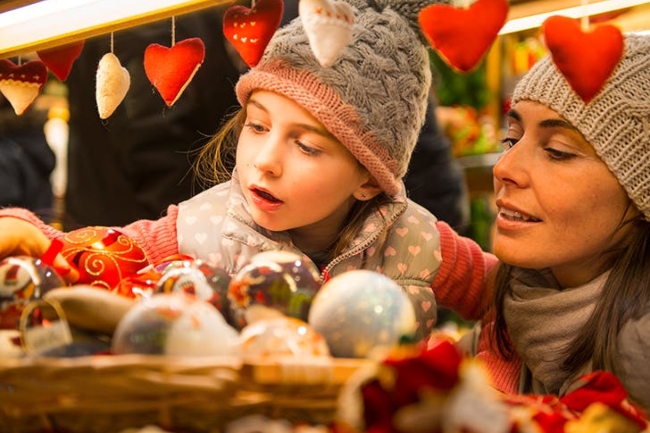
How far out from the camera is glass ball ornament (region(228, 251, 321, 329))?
1.02m

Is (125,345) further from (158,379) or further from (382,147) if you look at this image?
(382,147)

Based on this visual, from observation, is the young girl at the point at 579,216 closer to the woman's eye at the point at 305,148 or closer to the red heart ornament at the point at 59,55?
the woman's eye at the point at 305,148

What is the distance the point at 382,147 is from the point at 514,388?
0.53 meters

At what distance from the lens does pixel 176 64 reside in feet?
4.58

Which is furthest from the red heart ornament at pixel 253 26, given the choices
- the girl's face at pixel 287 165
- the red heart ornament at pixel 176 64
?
the girl's face at pixel 287 165

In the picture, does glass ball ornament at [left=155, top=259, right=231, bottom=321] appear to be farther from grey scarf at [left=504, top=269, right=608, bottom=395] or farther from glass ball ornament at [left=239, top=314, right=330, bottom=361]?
grey scarf at [left=504, top=269, right=608, bottom=395]

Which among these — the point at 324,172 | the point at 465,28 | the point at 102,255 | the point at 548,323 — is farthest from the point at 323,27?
the point at 548,323

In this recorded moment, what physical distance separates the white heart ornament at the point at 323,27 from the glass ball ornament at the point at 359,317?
1.05 feet

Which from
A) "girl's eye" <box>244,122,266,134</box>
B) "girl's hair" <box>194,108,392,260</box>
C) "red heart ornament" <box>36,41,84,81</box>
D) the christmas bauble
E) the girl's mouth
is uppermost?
"red heart ornament" <box>36,41,84,81</box>

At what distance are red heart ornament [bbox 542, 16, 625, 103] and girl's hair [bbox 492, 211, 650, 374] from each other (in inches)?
19.0

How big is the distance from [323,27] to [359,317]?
0.41 metres

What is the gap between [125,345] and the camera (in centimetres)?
85

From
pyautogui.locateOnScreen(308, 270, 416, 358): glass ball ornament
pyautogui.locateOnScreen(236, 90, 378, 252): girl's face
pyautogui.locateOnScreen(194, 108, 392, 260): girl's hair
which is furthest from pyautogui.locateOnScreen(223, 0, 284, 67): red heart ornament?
pyautogui.locateOnScreen(308, 270, 416, 358): glass ball ornament

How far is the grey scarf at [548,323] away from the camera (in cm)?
147
